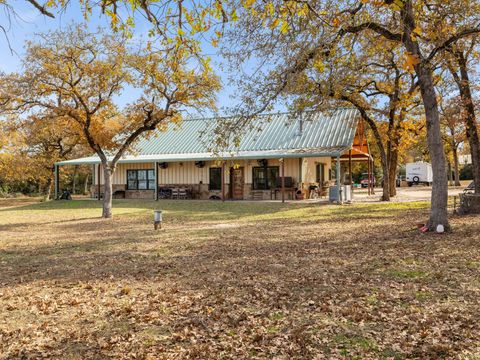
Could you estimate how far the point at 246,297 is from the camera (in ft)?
17.2

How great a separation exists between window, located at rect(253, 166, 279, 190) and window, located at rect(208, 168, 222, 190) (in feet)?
7.79

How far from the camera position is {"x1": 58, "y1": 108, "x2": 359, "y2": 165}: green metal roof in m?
23.2

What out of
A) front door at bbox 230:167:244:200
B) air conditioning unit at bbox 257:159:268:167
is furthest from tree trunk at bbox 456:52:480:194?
front door at bbox 230:167:244:200

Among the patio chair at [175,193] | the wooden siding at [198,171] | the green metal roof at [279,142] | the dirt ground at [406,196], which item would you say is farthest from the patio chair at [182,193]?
the dirt ground at [406,196]

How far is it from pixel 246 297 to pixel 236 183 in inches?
837

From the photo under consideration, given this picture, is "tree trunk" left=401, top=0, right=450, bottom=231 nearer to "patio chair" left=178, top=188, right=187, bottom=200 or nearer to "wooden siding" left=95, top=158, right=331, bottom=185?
"wooden siding" left=95, top=158, right=331, bottom=185

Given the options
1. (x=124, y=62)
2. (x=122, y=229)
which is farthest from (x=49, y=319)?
(x=124, y=62)

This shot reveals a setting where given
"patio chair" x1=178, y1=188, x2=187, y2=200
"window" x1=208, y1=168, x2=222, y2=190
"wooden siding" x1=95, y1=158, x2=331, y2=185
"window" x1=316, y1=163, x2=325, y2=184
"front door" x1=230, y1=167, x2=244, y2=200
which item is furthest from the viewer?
"window" x1=316, y1=163, x2=325, y2=184

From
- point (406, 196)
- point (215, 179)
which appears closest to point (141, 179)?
point (215, 179)

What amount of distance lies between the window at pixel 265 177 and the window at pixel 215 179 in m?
2.37

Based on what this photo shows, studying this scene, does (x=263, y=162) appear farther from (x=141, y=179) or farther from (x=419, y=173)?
(x=419, y=173)

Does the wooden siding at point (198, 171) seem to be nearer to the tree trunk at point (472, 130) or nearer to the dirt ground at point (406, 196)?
the dirt ground at point (406, 196)

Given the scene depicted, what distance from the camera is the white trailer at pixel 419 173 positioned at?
1830 inches

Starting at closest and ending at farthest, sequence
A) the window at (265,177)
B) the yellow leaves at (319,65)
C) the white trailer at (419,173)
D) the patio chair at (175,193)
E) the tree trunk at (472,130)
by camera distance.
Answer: the yellow leaves at (319,65), the tree trunk at (472,130), the window at (265,177), the patio chair at (175,193), the white trailer at (419,173)
